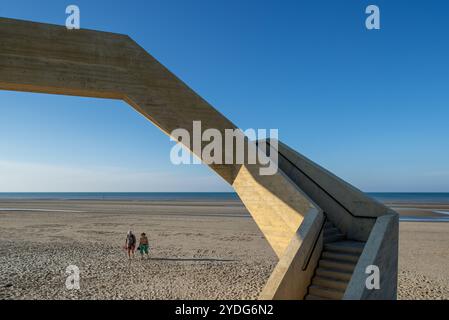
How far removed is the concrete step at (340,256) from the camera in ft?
24.6

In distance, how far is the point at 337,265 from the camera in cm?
743

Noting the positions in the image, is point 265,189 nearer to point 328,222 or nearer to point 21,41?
point 328,222

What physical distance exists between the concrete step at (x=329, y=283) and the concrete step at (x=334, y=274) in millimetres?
75

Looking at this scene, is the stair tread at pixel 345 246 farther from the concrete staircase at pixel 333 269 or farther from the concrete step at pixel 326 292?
the concrete step at pixel 326 292

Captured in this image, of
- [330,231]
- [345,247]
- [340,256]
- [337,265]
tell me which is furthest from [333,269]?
[330,231]

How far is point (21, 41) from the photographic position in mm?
9031

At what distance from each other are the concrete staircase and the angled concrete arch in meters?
0.21

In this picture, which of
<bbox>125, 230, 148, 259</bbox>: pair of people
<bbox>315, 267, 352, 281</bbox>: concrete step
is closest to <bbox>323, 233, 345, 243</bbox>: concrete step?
<bbox>315, 267, 352, 281</bbox>: concrete step

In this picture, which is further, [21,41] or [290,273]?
[21,41]

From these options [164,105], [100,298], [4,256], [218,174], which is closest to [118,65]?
[164,105]

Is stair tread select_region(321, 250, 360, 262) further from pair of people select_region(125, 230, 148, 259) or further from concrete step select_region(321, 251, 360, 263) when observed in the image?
pair of people select_region(125, 230, 148, 259)

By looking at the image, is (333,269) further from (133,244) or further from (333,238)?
(133,244)
